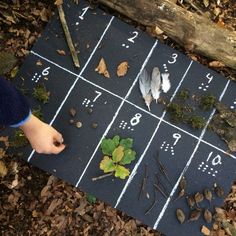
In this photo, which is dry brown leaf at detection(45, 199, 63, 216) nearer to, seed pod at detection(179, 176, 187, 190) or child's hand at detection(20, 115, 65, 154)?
child's hand at detection(20, 115, 65, 154)

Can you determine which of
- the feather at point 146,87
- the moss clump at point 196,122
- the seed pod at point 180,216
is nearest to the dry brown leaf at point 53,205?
the seed pod at point 180,216

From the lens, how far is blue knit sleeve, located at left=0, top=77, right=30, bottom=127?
6.34 ft

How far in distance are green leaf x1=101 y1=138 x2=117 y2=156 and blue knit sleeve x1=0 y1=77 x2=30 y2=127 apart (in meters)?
0.77

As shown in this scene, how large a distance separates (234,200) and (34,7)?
1973 millimetres

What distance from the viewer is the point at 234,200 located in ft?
9.46

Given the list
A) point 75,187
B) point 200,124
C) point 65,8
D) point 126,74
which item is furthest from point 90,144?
point 65,8

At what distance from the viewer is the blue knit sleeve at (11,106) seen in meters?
1.93

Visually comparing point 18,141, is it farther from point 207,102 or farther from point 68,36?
point 207,102

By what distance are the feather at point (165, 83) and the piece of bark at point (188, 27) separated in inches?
10.8

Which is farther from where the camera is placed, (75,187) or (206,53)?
(206,53)

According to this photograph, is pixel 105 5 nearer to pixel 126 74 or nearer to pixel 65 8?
pixel 65 8

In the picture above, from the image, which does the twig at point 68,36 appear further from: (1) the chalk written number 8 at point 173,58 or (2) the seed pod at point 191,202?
(2) the seed pod at point 191,202

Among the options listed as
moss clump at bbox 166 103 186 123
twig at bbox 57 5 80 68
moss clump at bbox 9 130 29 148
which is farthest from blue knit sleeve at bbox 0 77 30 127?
moss clump at bbox 166 103 186 123

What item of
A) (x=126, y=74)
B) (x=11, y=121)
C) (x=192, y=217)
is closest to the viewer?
(x=11, y=121)
